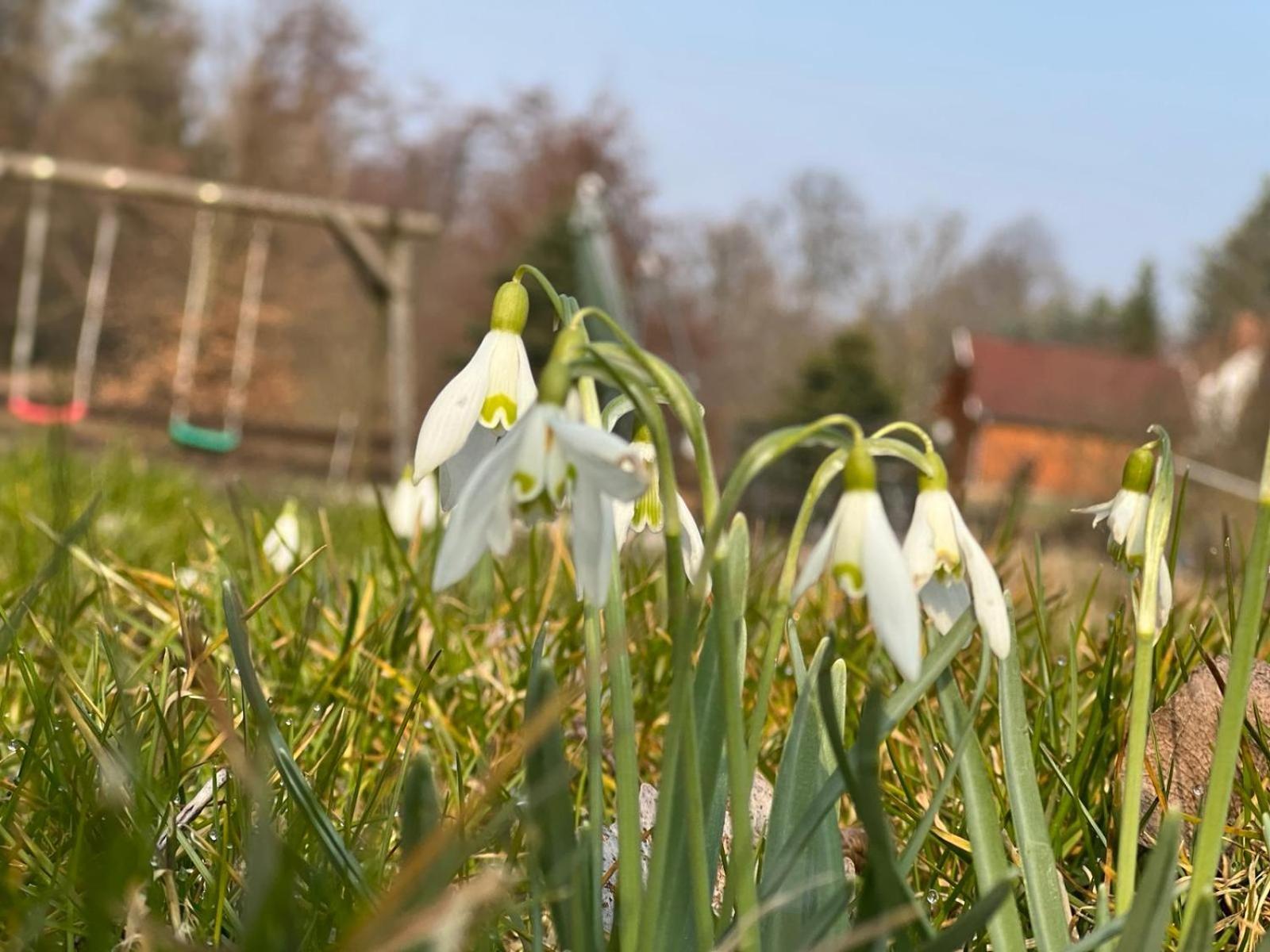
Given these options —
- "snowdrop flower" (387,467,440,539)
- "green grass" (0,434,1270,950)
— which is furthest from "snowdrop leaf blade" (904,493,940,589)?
"snowdrop flower" (387,467,440,539)

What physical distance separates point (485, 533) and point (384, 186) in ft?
100

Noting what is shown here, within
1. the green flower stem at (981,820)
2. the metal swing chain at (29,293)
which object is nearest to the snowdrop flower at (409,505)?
the green flower stem at (981,820)

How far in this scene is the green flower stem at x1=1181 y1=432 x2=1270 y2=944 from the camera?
842 mm

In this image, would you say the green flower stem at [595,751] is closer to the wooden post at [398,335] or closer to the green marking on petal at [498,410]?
the green marking on petal at [498,410]

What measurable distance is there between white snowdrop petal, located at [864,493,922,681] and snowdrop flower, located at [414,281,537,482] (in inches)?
11.4

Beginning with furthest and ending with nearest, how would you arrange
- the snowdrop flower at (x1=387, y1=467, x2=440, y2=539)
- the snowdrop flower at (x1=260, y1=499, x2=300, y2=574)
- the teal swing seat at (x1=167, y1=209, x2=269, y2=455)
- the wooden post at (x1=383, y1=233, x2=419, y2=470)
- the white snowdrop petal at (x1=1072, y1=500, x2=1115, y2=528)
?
1. the teal swing seat at (x1=167, y1=209, x2=269, y2=455)
2. the wooden post at (x1=383, y1=233, x2=419, y2=470)
3. the snowdrop flower at (x1=387, y1=467, x2=440, y2=539)
4. the snowdrop flower at (x1=260, y1=499, x2=300, y2=574)
5. the white snowdrop petal at (x1=1072, y1=500, x2=1115, y2=528)

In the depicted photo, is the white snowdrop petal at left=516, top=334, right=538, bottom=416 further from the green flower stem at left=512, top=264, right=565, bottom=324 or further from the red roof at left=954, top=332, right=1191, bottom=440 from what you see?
the red roof at left=954, top=332, right=1191, bottom=440

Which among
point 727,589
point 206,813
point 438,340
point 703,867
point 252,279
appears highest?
point 727,589

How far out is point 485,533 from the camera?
740 millimetres

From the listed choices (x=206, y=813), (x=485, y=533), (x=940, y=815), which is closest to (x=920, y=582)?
(x=485, y=533)

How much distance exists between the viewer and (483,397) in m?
0.91

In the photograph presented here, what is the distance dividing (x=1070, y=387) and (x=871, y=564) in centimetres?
3497

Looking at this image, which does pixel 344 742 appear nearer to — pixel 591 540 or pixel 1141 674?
pixel 591 540

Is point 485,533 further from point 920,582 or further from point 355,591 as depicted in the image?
point 355,591
